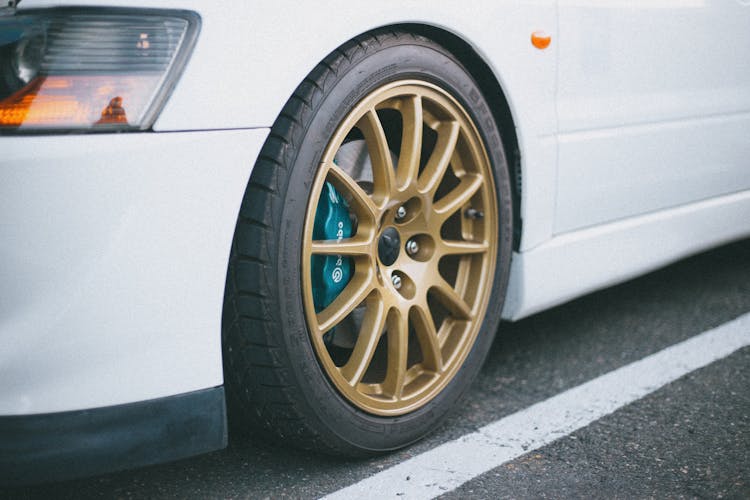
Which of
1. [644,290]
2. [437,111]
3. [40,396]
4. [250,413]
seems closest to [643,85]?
[437,111]

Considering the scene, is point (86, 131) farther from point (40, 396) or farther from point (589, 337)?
point (589, 337)

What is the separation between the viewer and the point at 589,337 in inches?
114

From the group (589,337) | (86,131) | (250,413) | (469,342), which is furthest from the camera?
(589,337)

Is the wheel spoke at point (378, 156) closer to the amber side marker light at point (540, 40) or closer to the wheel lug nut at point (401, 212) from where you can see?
the wheel lug nut at point (401, 212)

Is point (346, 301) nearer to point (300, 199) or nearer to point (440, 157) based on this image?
point (300, 199)

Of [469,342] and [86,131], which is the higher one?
[86,131]

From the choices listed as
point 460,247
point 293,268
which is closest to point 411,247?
point 460,247

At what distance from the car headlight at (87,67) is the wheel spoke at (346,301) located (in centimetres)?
60

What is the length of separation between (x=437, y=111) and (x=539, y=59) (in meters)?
0.32

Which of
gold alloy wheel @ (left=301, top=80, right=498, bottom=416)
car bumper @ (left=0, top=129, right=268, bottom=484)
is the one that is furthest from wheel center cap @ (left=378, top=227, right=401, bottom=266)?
car bumper @ (left=0, top=129, right=268, bottom=484)

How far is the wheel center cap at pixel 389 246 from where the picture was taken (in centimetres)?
194

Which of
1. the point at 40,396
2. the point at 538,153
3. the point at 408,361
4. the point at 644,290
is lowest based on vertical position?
the point at 644,290

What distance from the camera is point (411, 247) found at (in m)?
2.05

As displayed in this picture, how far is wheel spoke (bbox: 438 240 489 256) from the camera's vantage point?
82.4 inches
